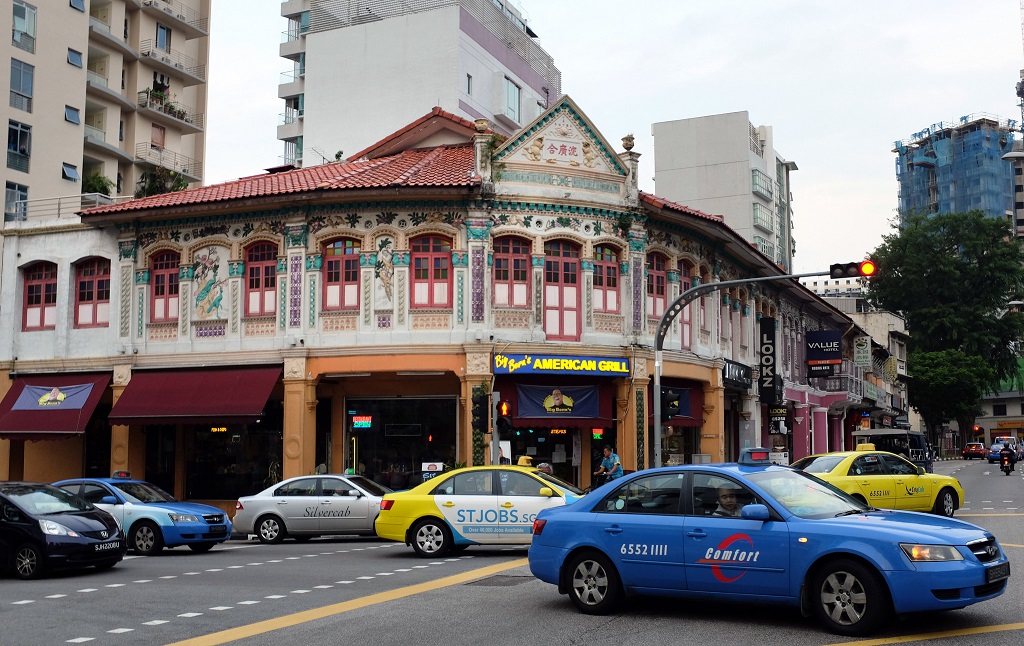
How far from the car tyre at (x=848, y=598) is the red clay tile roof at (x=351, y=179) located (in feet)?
64.6

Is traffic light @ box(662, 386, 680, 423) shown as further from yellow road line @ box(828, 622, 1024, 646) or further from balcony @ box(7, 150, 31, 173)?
balcony @ box(7, 150, 31, 173)

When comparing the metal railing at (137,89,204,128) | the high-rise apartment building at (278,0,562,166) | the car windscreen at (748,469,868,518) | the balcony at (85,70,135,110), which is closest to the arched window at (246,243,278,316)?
the high-rise apartment building at (278,0,562,166)

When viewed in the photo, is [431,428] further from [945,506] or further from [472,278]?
[945,506]

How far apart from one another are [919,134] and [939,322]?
6069 centimetres

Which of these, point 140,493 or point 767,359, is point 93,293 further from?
point 767,359

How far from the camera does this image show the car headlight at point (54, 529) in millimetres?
15109

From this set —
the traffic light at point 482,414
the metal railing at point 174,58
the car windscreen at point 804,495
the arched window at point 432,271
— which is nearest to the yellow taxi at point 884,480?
the traffic light at point 482,414

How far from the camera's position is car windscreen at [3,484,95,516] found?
51.1 ft

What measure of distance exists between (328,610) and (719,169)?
66.5 metres

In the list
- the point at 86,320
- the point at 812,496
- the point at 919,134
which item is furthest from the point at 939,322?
the point at 812,496

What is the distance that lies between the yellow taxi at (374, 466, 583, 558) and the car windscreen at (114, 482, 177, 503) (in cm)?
488

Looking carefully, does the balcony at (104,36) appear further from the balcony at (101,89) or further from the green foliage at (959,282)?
the green foliage at (959,282)

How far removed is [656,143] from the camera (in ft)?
250

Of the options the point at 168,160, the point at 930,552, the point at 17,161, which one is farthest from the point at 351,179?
the point at 168,160
